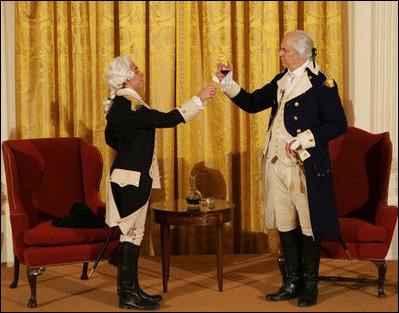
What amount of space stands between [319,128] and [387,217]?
0.80 m

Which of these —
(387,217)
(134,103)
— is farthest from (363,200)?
(134,103)

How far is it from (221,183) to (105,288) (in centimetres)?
136

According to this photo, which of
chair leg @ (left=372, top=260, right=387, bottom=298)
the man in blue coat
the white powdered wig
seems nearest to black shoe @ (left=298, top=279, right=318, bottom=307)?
the man in blue coat

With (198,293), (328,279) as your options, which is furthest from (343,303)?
(198,293)

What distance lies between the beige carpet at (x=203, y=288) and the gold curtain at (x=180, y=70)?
439mm

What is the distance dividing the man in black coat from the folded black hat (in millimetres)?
319

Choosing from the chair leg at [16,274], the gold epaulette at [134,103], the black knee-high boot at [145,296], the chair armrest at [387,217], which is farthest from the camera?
the chair leg at [16,274]

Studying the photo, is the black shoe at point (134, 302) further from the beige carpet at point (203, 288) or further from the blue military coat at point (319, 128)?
the blue military coat at point (319, 128)

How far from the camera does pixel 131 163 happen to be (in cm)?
365

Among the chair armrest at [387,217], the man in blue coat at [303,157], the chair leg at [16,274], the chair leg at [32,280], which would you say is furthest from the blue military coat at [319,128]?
the chair leg at [16,274]

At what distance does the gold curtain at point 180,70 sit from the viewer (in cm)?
491

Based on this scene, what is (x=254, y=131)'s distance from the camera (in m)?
5.07

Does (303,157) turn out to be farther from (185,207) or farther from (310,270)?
(185,207)

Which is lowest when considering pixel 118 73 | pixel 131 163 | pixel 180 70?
pixel 131 163
